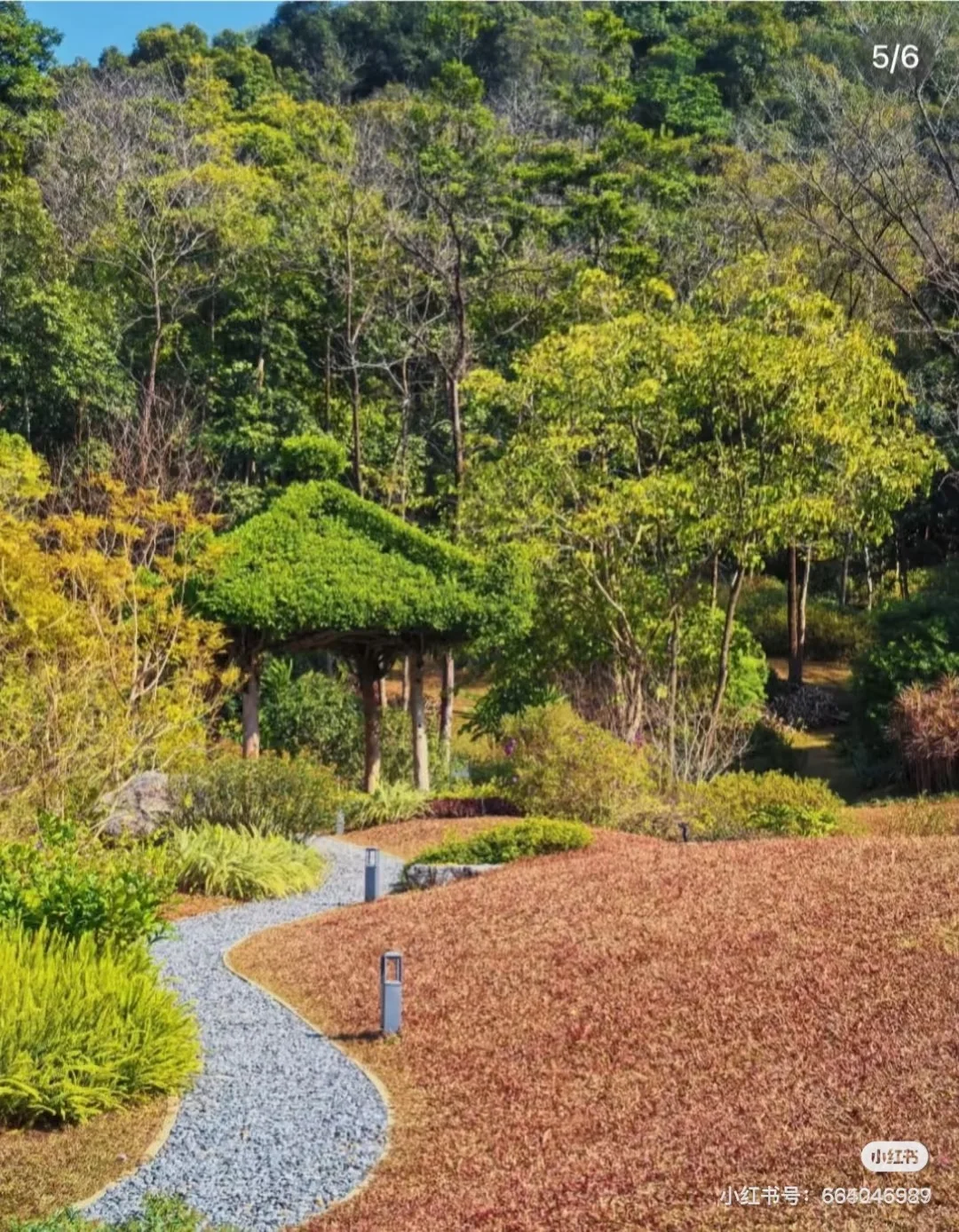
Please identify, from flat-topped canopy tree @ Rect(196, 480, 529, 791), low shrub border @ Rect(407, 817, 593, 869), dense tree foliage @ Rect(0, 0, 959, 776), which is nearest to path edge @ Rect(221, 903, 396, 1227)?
low shrub border @ Rect(407, 817, 593, 869)

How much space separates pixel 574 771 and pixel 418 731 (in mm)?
4922

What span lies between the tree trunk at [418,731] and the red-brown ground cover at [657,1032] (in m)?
8.26

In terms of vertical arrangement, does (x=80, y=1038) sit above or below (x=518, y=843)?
above

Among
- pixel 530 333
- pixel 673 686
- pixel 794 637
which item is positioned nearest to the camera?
pixel 673 686

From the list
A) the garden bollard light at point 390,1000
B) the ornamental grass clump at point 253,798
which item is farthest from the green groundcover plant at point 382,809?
the garden bollard light at point 390,1000

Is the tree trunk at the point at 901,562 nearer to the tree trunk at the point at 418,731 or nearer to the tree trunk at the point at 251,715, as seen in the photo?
the tree trunk at the point at 418,731

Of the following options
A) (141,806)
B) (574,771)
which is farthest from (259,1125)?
(574,771)

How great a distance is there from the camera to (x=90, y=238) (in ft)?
108

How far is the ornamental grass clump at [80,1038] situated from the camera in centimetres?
610

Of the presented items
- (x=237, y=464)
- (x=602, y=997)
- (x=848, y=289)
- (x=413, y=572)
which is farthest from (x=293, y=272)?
(x=602, y=997)

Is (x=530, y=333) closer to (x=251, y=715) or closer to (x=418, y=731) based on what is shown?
(x=418, y=731)

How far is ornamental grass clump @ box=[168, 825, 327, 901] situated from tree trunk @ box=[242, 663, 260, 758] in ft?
14.9

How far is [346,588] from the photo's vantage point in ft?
58.2

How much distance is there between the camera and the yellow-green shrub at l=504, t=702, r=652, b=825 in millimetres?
13906
